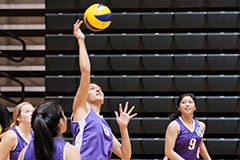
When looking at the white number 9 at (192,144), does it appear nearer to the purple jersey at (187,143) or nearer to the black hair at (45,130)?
the purple jersey at (187,143)

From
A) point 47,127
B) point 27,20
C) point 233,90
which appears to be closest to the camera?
point 47,127

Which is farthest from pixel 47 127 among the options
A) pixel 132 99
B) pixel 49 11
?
pixel 49 11

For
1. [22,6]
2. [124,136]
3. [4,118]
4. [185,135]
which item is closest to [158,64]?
[185,135]

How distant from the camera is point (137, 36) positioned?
267 inches

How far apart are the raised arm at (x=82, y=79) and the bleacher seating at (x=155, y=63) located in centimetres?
309

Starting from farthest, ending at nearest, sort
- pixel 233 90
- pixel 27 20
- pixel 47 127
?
pixel 27 20 < pixel 233 90 < pixel 47 127

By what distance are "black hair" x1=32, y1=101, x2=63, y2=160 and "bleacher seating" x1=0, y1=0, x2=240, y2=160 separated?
4.08m

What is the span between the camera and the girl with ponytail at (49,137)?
8.41 ft

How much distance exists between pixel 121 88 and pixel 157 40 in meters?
0.76

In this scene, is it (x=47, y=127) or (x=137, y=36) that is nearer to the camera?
(x=47, y=127)

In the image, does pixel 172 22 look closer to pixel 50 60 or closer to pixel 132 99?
pixel 132 99

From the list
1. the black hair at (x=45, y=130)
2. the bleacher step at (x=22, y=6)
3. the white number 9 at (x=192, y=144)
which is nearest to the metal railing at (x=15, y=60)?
the bleacher step at (x=22, y=6)

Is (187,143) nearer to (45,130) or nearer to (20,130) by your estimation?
(20,130)

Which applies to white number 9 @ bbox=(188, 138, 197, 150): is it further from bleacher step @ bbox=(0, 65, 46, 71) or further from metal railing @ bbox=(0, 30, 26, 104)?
bleacher step @ bbox=(0, 65, 46, 71)
